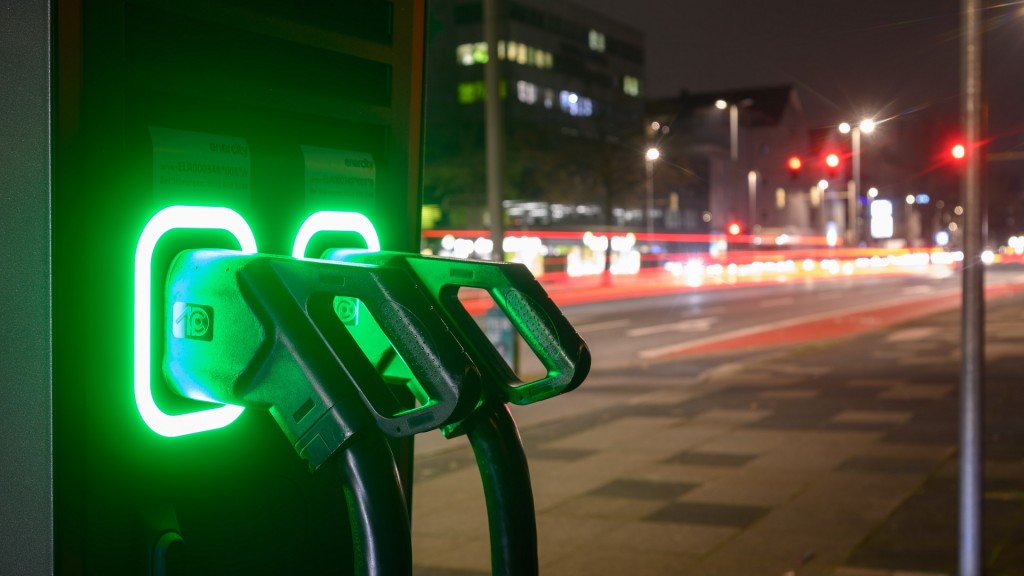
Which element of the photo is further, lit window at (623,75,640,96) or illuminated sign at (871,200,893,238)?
lit window at (623,75,640,96)

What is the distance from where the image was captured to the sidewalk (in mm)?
7215

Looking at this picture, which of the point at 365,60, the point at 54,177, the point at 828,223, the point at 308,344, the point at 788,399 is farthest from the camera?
the point at 828,223

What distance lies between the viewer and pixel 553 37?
75.8 metres

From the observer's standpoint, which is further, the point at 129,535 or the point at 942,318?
the point at 942,318

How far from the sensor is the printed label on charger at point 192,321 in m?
1.36

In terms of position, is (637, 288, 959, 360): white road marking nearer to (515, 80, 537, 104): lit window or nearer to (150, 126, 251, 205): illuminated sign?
(150, 126, 251, 205): illuminated sign

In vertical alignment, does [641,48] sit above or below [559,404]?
above

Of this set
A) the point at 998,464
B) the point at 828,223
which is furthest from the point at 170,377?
the point at 828,223

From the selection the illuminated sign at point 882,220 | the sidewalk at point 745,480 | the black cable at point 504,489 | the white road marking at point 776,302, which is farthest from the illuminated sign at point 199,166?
the white road marking at point 776,302

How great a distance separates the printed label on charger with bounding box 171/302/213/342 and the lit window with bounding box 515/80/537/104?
70.6m

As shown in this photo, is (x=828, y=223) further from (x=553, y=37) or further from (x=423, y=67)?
(x=423, y=67)

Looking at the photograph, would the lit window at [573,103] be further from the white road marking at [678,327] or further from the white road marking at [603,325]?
the white road marking at [678,327]

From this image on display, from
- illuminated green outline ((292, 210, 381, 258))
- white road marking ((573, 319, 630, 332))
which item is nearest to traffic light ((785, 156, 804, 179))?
white road marking ((573, 319, 630, 332))

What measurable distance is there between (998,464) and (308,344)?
32.3 ft
